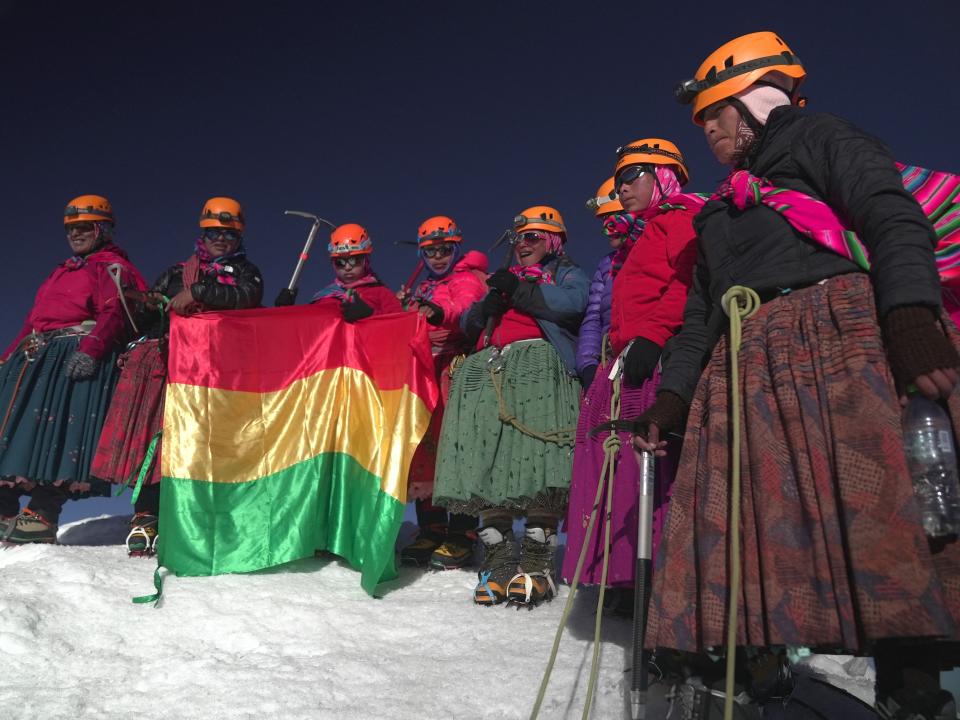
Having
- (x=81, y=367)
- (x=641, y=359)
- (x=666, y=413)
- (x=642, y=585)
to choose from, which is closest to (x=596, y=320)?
(x=641, y=359)

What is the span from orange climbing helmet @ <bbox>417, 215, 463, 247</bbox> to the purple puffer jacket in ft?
6.16

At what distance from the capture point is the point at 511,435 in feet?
12.3

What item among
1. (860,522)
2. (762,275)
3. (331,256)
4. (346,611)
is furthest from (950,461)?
(331,256)

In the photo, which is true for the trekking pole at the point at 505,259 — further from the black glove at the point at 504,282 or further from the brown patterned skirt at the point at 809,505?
the brown patterned skirt at the point at 809,505

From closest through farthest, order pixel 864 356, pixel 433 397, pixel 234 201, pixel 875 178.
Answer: pixel 864 356 < pixel 875 178 < pixel 433 397 < pixel 234 201

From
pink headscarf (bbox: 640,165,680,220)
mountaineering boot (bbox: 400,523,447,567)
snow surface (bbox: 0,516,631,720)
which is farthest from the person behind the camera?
mountaineering boot (bbox: 400,523,447,567)

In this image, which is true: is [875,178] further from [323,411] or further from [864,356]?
[323,411]

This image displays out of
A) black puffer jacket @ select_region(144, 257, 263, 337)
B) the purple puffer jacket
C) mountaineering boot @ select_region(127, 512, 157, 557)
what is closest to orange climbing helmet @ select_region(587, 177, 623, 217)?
the purple puffer jacket

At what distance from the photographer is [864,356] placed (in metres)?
1.64

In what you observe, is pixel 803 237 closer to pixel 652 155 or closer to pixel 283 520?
pixel 652 155

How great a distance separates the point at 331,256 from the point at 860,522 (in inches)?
183

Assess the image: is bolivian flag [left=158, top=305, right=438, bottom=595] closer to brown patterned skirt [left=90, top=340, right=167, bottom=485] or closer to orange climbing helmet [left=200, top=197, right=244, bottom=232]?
brown patterned skirt [left=90, top=340, right=167, bottom=485]

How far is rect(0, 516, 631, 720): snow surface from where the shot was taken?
95.1 inches

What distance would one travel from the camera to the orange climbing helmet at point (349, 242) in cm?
553
